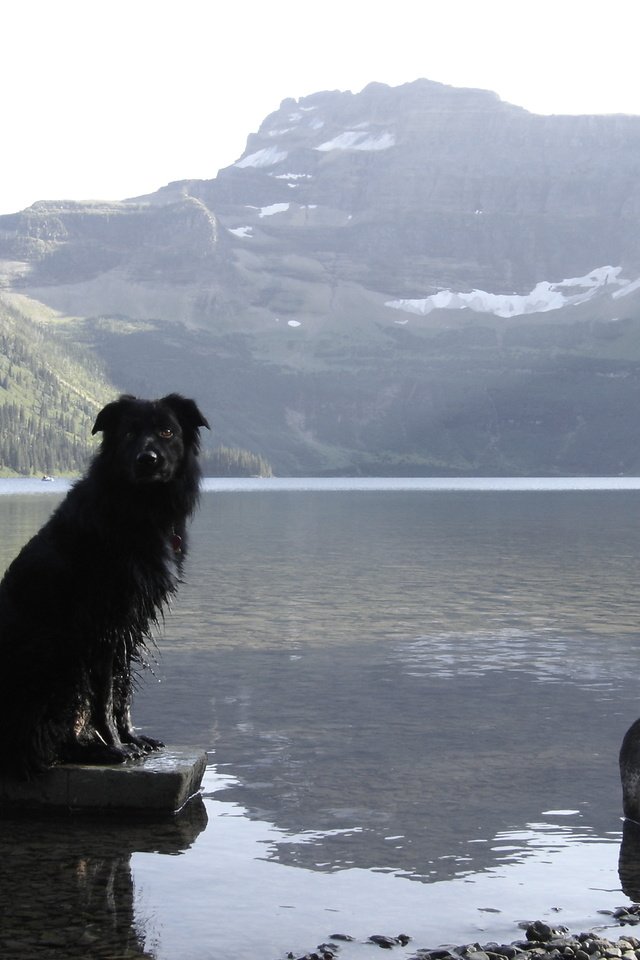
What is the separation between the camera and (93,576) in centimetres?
1239

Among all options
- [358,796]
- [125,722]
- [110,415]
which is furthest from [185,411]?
[358,796]

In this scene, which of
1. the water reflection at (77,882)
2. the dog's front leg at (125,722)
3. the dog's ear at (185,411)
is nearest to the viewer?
the water reflection at (77,882)

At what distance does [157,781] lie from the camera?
13070 millimetres

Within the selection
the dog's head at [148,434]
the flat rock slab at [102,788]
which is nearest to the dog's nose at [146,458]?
the dog's head at [148,434]

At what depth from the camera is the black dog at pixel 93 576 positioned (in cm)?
1217

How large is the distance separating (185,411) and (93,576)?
6.44 ft

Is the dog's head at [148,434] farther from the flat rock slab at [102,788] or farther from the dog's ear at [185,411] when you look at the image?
the flat rock slab at [102,788]

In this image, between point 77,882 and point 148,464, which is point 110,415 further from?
point 77,882

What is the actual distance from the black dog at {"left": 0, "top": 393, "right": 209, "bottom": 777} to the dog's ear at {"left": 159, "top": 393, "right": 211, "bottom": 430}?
14mm

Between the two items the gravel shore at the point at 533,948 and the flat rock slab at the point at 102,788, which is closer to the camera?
the gravel shore at the point at 533,948

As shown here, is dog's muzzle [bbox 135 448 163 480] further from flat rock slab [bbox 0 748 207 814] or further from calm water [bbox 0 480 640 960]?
calm water [bbox 0 480 640 960]

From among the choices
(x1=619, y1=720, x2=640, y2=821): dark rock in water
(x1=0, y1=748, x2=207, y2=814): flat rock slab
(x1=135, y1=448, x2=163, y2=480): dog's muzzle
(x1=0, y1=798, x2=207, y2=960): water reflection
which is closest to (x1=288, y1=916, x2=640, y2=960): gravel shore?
(x1=0, y1=798, x2=207, y2=960): water reflection

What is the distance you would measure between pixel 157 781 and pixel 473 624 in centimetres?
2226

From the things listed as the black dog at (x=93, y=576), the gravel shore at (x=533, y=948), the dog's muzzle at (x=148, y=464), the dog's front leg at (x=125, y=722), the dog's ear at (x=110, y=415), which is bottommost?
the gravel shore at (x=533, y=948)
